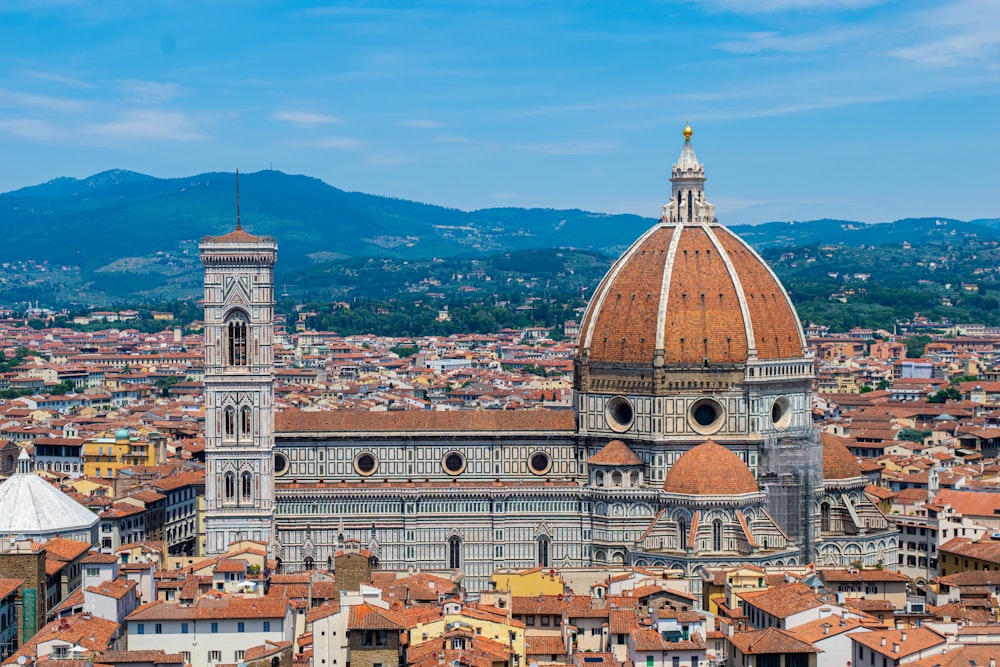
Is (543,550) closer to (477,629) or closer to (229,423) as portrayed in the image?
(229,423)

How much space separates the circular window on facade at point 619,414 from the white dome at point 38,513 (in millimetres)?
21142

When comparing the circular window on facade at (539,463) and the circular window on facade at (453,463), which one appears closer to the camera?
the circular window on facade at (453,463)

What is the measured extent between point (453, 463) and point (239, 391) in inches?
352

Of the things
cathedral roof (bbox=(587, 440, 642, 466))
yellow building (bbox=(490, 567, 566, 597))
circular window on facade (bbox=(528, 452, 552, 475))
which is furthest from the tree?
yellow building (bbox=(490, 567, 566, 597))

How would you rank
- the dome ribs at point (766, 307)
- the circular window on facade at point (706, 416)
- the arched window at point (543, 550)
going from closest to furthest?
the arched window at point (543, 550) → the circular window on facade at point (706, 416) → the dome ribs at point (766, 307)

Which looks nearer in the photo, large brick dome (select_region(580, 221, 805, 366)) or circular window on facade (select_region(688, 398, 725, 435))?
circular window on facade (select_region(688, 398, 725, 435))

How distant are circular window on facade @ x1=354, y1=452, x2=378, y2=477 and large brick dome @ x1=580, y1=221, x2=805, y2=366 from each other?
31.9 ft

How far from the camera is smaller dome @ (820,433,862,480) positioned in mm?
73438

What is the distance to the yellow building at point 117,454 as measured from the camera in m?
93.7

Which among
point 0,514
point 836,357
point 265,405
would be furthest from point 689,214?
point 836,357

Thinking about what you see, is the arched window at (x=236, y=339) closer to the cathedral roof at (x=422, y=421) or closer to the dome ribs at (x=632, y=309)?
the cathedral roof at (x=422, y=421)

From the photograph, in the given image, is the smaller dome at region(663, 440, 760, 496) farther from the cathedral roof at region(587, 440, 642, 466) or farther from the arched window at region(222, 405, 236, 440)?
the arched window at region(222, 405, 236, 440)

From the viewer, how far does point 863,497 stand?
7400 cm

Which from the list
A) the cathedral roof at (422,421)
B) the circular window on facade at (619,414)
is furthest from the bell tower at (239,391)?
the circular window on facade at (619,414)
